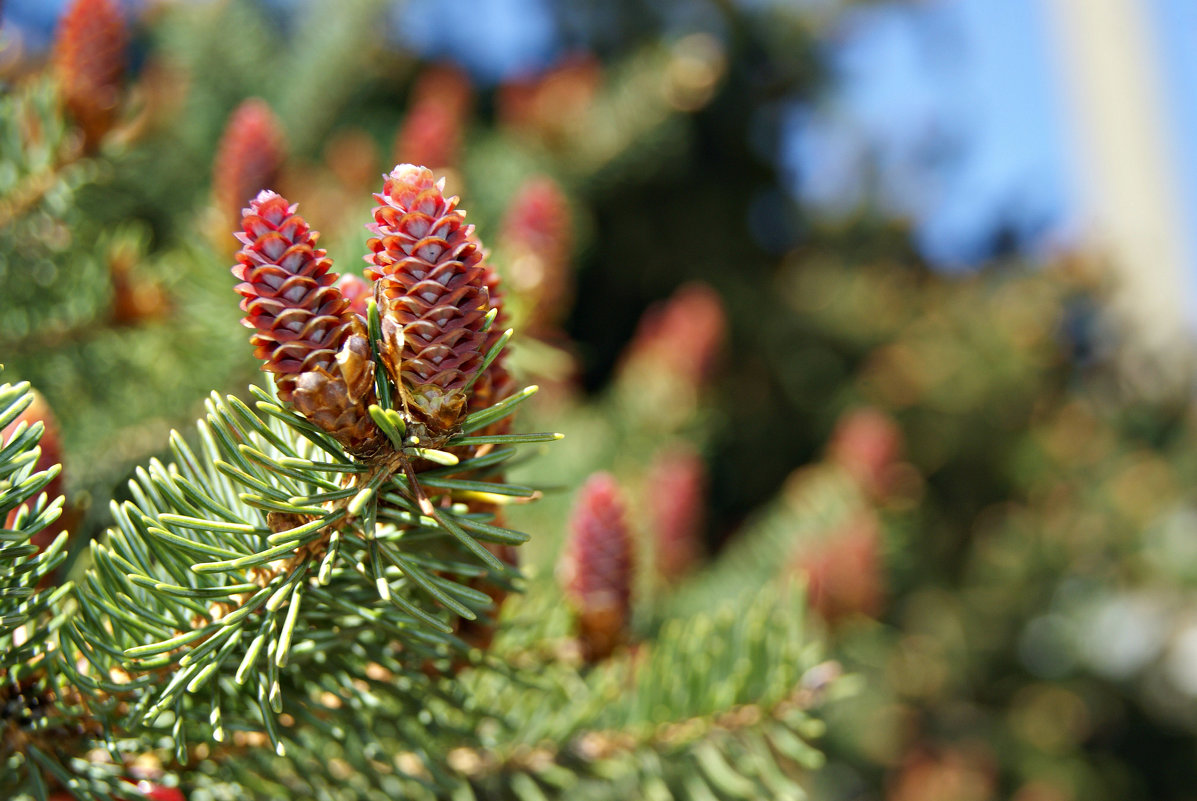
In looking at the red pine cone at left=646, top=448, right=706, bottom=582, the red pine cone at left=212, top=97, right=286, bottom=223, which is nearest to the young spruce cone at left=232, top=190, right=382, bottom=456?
the red pine cone at left=212, top=97, right=286, bottom=223

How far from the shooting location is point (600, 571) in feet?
1.19

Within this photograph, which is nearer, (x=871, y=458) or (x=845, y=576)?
(x=845, y=576)

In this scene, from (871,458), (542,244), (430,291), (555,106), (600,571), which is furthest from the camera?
(555,106)

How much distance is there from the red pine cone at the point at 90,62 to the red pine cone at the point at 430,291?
282 millimetres

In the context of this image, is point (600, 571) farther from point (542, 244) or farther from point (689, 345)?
point (689, 345)

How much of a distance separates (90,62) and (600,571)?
13.4 inches

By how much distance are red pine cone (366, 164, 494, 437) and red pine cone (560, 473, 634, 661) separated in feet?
0.52

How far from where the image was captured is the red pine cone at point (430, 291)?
0.21m

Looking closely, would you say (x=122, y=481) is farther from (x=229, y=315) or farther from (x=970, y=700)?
(x=970, y=700)

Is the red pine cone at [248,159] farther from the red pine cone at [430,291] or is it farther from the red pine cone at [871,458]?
the red pine cone at [871,458]

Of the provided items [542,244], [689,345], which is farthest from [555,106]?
[542,244]

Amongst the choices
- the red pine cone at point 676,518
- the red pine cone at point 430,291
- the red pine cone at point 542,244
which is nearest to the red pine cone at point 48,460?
the red pine cone at point 430,291

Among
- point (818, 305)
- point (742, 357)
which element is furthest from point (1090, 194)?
point (742, 357)

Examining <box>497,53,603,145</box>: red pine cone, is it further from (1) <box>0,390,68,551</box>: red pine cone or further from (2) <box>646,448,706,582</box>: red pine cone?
(1) <box>0,390,68,551</box>: red pine cone
